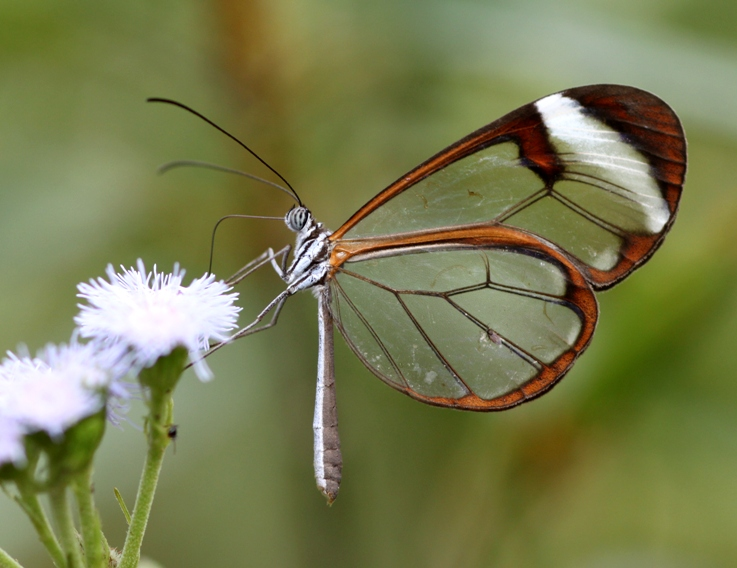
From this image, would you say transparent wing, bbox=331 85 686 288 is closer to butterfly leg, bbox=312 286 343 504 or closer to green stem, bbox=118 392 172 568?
butterfly leg, bbox=312 286 343 504

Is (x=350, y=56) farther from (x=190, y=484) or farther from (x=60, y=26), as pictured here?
(x=190, y=484)

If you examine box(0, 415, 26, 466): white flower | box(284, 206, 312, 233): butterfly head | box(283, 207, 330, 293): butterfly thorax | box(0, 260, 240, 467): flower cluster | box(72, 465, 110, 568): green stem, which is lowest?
box(72, 465, 110, 568): green stem

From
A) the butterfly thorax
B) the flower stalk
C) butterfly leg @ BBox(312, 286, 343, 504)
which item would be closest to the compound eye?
the butterfly thorax

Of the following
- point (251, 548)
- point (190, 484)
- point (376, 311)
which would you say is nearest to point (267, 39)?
point (376, 311)

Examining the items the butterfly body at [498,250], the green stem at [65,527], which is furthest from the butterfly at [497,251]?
the green stem at [65,527]

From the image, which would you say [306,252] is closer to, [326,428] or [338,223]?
[326,428]

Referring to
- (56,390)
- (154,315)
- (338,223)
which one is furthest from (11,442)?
(338,223)
